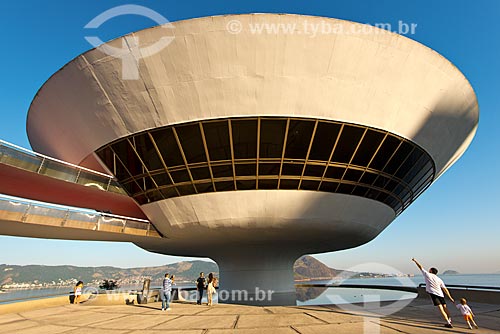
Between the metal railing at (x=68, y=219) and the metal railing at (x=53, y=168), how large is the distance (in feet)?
5.22

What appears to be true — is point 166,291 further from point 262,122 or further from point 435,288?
point 435,288

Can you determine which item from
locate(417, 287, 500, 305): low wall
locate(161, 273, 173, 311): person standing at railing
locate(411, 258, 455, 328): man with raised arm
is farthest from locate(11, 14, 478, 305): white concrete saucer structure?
locate(411, 258, 455, 328): man with raised arm

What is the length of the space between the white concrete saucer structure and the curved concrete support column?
10.1ft

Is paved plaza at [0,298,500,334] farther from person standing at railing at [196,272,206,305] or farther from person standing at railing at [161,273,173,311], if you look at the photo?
person standing at railing at [196,272,206,305]

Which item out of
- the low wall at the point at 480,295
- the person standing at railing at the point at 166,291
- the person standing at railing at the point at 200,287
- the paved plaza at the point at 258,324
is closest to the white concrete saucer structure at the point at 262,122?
the person standing at railing at the point at 200,287

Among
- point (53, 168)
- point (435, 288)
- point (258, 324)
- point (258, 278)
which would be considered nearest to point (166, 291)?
point (258, 324)

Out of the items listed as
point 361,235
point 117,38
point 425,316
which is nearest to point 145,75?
point 117,38

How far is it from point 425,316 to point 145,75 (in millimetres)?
12447

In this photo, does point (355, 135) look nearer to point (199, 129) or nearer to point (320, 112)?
point (320, 112)

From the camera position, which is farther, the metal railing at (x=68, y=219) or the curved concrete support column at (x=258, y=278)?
the curved concrete support column at (x=258, y=278)

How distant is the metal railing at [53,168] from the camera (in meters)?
12.8

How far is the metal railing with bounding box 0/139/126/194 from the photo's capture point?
12758 millimetres

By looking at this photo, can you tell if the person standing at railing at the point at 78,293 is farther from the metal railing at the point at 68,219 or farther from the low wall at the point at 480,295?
the low wall at the point at 480,295

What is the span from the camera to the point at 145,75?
11.7m
